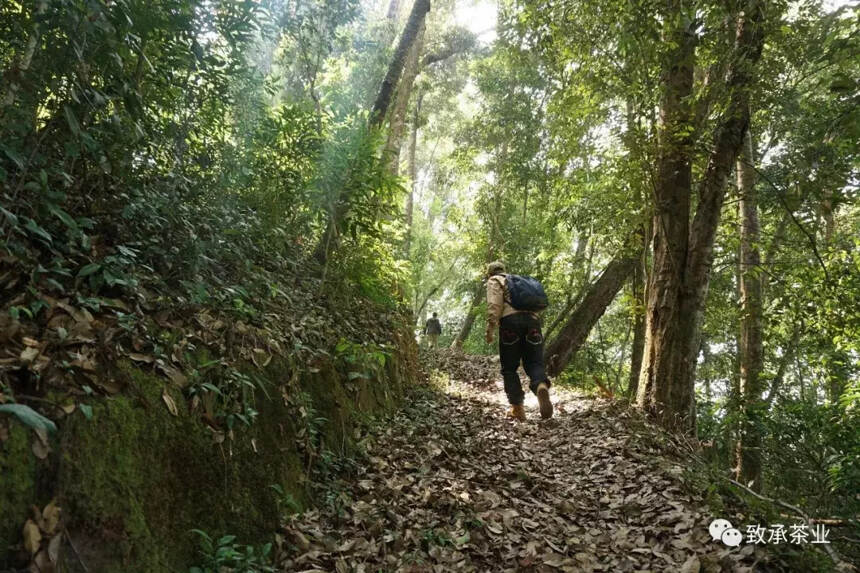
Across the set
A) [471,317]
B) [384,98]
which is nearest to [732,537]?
[384,98]

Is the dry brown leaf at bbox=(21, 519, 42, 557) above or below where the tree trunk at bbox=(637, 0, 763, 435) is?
below

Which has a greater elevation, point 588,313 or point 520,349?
point 588,313

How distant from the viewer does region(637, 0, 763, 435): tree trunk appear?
20.6ft

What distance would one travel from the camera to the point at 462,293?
2244cm

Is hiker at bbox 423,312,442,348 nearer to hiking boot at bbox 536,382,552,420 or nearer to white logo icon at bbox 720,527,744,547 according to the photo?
hiking boot at bbox 536,382,552,420

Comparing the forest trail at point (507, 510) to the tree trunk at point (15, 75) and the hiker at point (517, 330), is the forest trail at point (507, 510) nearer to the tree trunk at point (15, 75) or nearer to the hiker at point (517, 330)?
the hiker at point (517, 330)

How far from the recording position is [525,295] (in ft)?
24.4

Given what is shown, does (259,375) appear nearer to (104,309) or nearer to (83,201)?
(104,309)

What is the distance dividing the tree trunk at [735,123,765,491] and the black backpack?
13.9 ft

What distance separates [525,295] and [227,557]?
5.48 m

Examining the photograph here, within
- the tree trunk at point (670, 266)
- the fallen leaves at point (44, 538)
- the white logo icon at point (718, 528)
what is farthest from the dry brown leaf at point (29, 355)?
the tree trunk at point (670, 266)

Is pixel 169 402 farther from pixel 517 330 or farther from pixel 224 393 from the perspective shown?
pixel 517 330

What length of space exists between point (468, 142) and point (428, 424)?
59.1 ft

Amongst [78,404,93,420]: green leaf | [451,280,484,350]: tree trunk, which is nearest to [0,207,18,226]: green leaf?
[78,404,93,420]: green leaf
